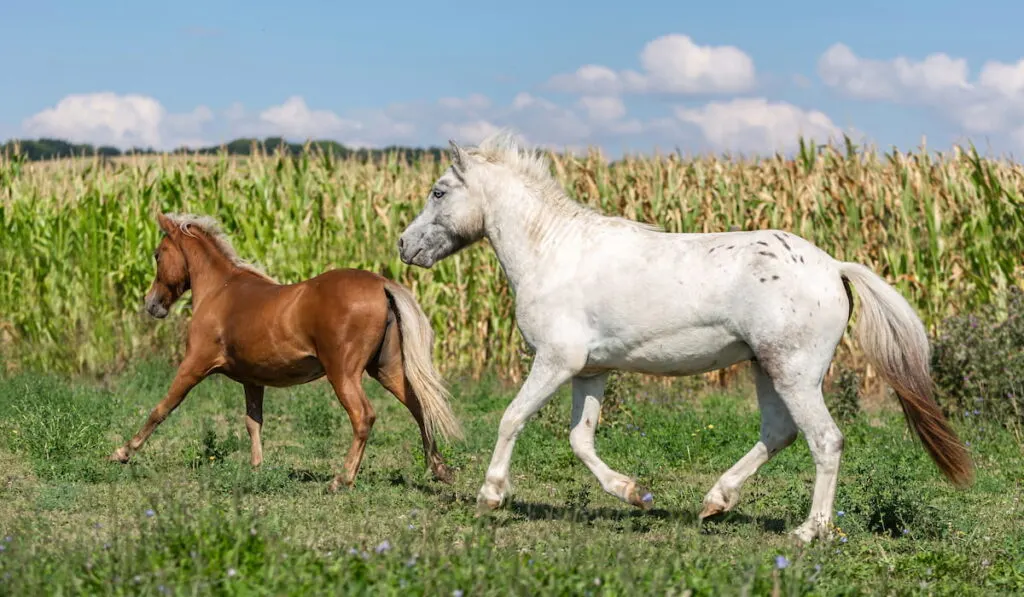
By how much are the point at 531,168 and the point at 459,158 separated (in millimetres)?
503

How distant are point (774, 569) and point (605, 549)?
2.43 feet

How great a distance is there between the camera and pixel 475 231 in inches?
292

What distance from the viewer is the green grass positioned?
4.43 meters

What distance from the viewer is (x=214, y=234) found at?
930cm

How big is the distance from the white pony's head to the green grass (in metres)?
1.73

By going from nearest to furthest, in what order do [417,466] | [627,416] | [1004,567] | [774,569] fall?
[774,569]
[1004,567]
[417,466]
[627,416]

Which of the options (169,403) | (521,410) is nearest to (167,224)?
(169,403)

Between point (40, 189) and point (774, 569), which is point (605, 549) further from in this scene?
point (40, 189)

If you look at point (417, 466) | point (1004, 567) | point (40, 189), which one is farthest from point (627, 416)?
point (40, 189)

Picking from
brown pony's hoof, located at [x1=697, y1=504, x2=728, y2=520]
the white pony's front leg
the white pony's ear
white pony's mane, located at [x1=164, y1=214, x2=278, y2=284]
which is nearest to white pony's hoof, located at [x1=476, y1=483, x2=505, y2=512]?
the white pony's front leg

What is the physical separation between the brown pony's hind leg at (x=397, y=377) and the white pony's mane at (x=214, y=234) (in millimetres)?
1448

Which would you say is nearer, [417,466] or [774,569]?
[774,569]

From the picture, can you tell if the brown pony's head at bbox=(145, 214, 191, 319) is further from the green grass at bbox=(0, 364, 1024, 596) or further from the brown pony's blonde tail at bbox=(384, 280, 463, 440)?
the brown pony's blonde tail at bbox=(384, 280, 463, 440)

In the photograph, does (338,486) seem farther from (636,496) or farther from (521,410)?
(636,496)
